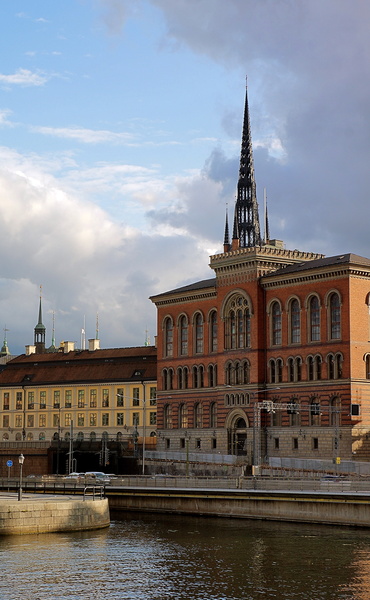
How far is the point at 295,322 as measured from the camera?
126 meters

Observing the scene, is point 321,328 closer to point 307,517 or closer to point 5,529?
point 307,517

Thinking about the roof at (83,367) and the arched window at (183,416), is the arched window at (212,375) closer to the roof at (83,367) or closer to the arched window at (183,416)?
the arched window at (183,416)

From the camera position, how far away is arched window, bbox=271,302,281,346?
12794 centimetres

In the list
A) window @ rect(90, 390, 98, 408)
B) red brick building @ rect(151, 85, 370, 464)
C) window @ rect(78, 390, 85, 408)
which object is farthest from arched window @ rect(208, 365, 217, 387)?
window @ rect(78, 390, 85, 408)

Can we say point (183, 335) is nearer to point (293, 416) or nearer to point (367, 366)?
point (293, 416)

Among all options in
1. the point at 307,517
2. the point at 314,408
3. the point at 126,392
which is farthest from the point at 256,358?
the point at 307,517

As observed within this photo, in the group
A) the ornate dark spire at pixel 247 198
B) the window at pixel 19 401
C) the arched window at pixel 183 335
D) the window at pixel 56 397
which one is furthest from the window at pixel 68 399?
the ornate dark spire at pixel 247 198

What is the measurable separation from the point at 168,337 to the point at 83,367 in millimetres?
26885

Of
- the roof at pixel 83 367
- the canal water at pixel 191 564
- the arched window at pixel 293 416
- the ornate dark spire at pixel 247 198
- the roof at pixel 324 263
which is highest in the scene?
the ornate dark spire at pixel 247 198

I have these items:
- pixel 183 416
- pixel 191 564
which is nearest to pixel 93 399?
pixel 183 416

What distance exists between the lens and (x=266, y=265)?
429ft

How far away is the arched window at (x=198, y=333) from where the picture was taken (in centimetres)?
14025

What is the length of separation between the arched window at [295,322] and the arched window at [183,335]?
20775mm

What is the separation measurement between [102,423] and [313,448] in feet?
162
